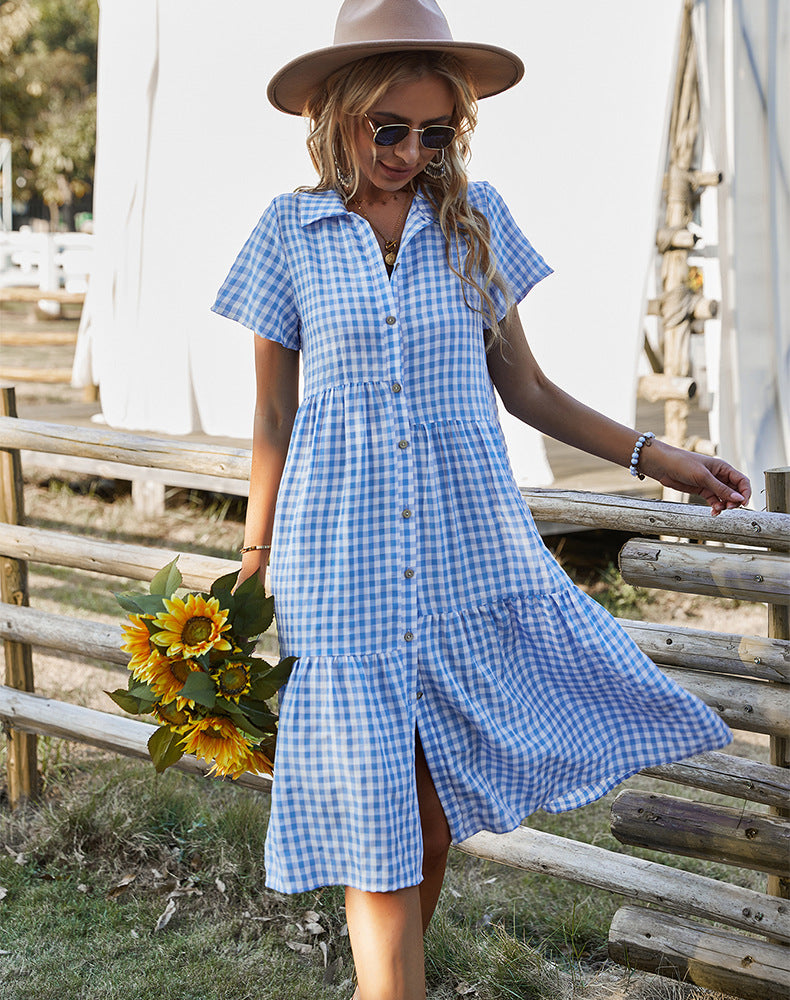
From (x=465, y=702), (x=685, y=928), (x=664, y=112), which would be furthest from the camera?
(x=664, y=112)

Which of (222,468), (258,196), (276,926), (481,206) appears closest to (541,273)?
(481,206)

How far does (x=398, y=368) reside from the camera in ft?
6.77

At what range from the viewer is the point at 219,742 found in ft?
6.96

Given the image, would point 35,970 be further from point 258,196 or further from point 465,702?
point 258,196

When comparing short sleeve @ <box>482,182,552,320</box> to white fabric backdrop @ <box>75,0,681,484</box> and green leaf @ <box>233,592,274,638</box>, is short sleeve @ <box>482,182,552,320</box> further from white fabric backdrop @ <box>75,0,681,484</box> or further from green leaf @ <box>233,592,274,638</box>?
white fabric backdrop @ <box>75,0,681,484</box>

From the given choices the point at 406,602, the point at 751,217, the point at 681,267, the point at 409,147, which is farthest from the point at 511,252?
the point at 681,267

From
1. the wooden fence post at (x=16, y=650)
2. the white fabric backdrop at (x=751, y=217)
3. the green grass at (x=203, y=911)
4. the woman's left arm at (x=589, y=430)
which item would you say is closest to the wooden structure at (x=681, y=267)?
the white fabric backdrop at (x=751, y=217)

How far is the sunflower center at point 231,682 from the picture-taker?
2096 mm

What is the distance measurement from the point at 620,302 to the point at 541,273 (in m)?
3.35

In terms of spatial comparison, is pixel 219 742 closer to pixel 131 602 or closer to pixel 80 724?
pixel 131 602

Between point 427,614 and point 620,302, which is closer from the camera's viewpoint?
point 427,614

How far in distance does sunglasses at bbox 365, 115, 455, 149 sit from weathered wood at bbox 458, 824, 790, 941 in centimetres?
181

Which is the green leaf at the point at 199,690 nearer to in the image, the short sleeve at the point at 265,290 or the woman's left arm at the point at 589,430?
the short sleeve at the point at 265,290

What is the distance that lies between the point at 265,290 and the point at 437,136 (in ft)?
1.39
